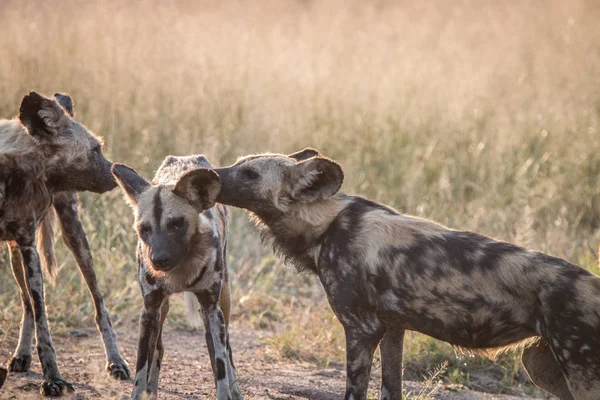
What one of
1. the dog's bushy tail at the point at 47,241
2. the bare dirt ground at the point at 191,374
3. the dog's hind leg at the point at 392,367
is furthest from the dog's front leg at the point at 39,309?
the dog's hind leg at the point at 392,367

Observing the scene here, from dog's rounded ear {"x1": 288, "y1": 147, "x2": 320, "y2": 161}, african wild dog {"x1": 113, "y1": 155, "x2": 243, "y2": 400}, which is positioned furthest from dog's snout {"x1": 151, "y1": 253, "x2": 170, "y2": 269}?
dog's rounded ear {"x1": 288, "y1": 147, "x2": 320, "y2": 161}

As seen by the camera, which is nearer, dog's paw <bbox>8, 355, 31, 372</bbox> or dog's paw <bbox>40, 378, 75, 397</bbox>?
dog's paw <bbox>40, 378, 75, 397</bbox>

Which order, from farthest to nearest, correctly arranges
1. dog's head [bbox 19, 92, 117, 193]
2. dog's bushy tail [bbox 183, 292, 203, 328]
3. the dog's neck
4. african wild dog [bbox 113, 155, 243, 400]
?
1. dog's bushy tail [bbox 183, 292, 203, 328]
2. dog's head [bbox 19, 92, 117, 193]
3. the dog's neck
4. african wild dog [bbox 113, 155, 243, 400]

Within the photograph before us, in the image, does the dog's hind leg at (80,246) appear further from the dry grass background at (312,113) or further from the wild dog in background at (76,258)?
the dry grass background at (312,113)

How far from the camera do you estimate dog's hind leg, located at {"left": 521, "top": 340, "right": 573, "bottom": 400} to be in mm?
3387

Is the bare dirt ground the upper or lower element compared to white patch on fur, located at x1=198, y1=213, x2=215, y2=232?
lower

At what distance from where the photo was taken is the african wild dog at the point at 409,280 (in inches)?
123

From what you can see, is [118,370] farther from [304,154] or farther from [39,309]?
[304,154]

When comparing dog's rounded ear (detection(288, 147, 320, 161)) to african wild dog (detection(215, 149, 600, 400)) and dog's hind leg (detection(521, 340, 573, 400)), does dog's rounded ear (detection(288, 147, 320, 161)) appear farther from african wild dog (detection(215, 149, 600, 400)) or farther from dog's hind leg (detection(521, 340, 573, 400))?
dog's hind leg (detection(521, 340, 573, 400))

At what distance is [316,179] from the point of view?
138 inches

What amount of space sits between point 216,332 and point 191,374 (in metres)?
0.87

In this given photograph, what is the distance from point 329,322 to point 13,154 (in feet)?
6.98

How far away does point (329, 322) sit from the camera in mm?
5160

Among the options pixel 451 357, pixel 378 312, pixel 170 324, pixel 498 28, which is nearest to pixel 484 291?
pixel 378 312
